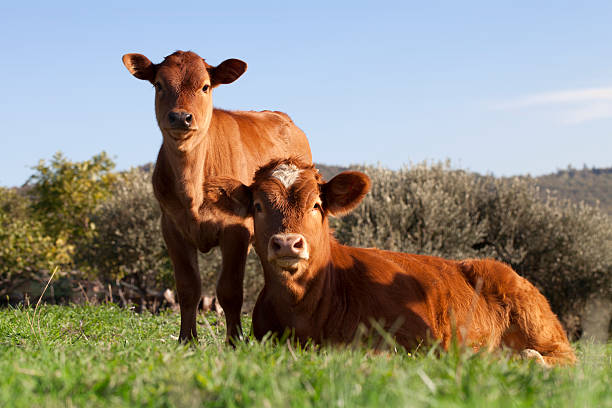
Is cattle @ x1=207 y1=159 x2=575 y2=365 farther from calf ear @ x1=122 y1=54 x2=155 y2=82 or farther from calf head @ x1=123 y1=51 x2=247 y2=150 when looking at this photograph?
calf ear @ x1=122 y1=54 x2=155 y2=82

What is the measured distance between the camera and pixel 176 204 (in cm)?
713

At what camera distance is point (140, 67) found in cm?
734

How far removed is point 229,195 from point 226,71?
215cm

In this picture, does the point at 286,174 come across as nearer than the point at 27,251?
Yes

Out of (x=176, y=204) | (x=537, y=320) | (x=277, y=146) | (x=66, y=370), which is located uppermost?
(x=277, y=146)

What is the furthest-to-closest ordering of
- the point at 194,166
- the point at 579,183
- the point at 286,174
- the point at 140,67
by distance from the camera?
the point at 579,183, the point at 140,67, the point at 194,166, the point at 286,174

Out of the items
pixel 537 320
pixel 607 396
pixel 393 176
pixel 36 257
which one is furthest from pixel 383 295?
pixel 36 257

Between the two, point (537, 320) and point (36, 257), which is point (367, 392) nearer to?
point (537, 320)

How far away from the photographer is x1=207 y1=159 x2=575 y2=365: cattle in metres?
5.56

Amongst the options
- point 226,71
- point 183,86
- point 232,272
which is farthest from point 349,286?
point 226,71

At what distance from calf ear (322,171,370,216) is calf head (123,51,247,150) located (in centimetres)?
171

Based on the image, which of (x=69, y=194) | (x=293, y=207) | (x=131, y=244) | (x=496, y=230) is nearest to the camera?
(x=293, y=207)

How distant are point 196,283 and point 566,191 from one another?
68.7 m

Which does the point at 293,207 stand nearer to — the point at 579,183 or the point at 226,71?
the point at 226,71
